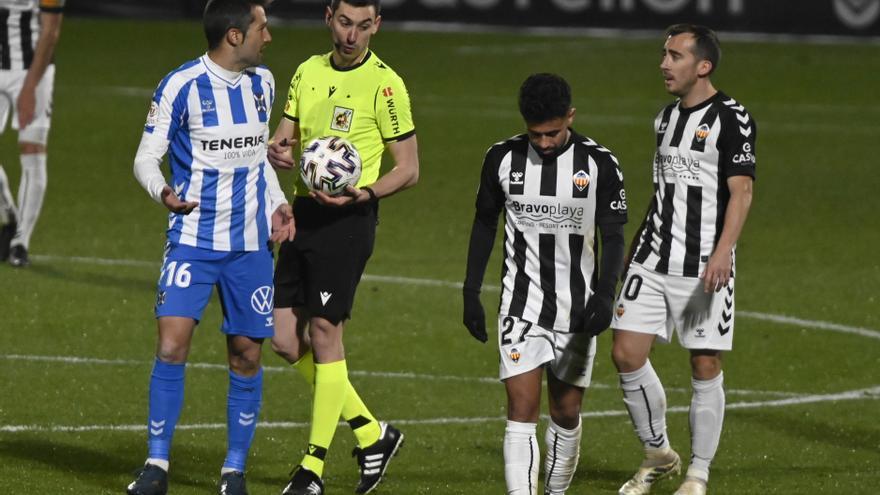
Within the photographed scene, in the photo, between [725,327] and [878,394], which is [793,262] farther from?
[725,327]

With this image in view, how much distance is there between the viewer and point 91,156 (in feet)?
59.2

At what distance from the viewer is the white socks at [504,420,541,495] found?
22.0 ft

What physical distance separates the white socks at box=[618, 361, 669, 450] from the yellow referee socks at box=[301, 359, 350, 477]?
125cm

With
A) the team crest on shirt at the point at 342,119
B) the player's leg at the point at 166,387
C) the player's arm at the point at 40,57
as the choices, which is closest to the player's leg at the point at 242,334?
the player's leg at the point at 166,387

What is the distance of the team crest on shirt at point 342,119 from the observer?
7621 mm

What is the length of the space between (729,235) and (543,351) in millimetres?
1095

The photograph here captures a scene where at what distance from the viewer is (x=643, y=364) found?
24.7 ft

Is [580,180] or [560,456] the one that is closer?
[580,180]

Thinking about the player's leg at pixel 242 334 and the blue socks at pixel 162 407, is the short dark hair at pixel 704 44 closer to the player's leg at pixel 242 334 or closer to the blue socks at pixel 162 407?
the player's leg at pixel 242 334

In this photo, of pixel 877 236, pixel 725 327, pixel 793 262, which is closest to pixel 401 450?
pixel 725 327

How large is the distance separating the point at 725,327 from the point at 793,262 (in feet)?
20.0

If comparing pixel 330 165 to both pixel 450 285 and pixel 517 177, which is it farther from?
pixel 450 285

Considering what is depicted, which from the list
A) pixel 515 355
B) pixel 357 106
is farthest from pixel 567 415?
pixel 357 106

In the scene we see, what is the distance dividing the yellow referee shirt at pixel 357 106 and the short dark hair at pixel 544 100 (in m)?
1.16
